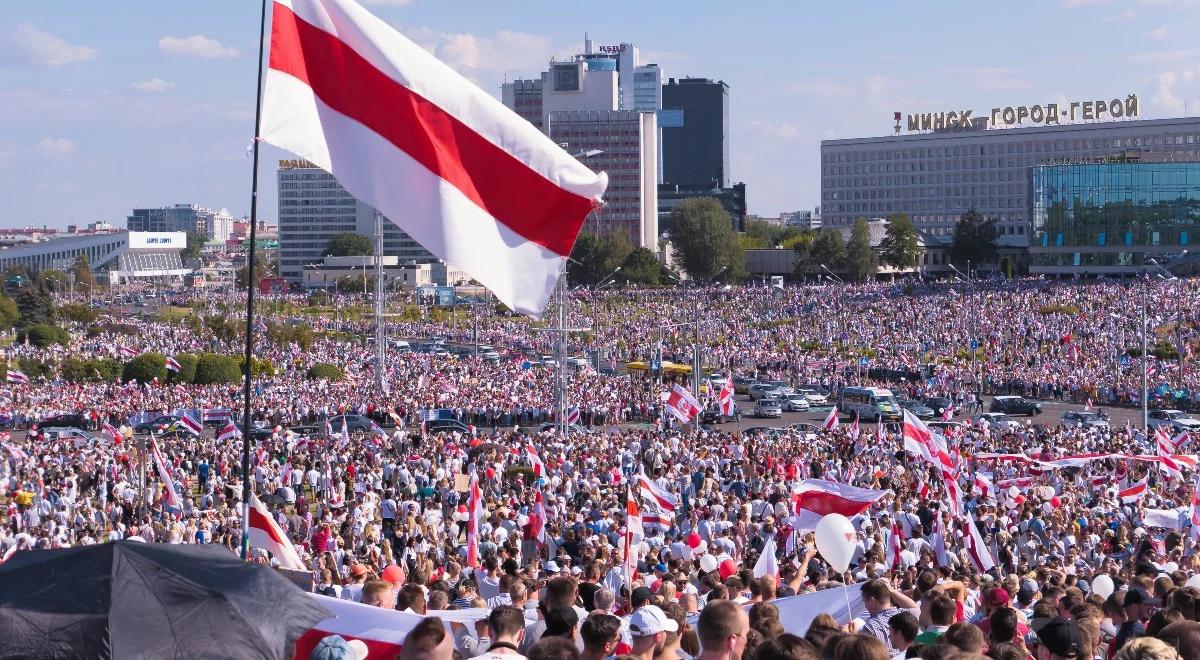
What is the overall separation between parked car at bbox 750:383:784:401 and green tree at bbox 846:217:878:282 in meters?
58.3

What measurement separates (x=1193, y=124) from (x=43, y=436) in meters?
113

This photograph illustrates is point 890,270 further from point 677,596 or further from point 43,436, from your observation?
point 677,596

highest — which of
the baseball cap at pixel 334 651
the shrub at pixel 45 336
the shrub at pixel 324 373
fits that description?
the shrub at pixel 45 336

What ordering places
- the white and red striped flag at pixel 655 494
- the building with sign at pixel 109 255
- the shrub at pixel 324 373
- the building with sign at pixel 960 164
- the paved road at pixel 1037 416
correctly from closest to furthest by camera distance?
the white and red striped flag at pixel 655 494 < the paved road at pixel 1037 416 < the shrub at pixel 324 373 < the building with sign at pixel 960 164 < the building with sign at pixel 109 255

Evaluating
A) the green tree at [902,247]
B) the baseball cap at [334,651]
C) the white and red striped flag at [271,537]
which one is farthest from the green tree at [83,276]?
the baseball cap at [334,651]

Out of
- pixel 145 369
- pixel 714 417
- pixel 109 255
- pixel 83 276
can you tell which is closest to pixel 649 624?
pixel 714 417

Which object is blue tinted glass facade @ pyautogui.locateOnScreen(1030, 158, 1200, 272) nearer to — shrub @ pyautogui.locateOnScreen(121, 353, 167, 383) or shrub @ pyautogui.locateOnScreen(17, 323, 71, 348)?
shrub @ pyautogui.locateOnScreen(17, 323, 71, 348)

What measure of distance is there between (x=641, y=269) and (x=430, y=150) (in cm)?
9825

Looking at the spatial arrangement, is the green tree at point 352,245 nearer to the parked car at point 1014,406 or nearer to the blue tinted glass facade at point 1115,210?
the blue tinted glass facade at point 1115,210

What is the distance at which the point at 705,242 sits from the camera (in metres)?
110

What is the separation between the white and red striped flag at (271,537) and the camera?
1055 centimetres

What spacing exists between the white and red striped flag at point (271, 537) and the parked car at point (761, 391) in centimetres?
3332

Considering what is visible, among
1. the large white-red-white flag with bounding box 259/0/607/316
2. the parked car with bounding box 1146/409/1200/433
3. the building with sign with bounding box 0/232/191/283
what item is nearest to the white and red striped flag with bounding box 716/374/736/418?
the parked car with bounding box 1146/409/1200/433

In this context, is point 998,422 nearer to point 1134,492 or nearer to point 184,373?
point 1134,492
